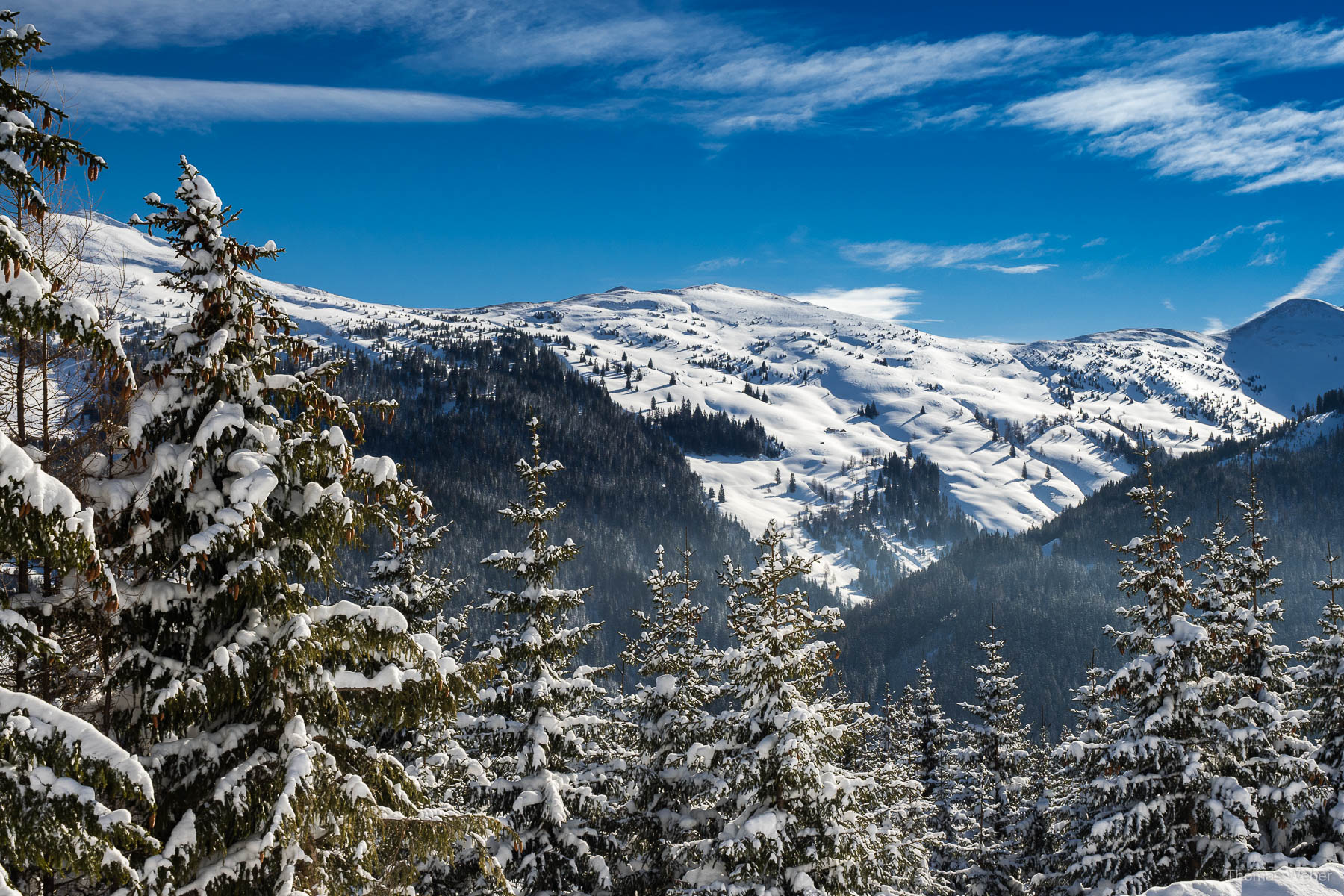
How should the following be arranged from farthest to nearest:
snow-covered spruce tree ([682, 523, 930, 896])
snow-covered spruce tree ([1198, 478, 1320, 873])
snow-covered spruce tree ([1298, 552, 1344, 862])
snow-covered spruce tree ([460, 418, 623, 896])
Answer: snow-covered spruce tree ([1298, 552, 1344, 862]), snow-covered spruce tree ([1198, 478, 1320, 873]), snow-covered spruce tree ([460, 418, 623, 896]), snow-covered spruce tree ([682, 523, 930, 896])

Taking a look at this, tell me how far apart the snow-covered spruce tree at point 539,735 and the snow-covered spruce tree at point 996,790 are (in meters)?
22.9

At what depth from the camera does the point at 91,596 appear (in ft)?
25.4

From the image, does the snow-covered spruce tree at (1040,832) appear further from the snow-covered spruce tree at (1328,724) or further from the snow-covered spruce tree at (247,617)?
the snow-covered spruce tree at (247,617)

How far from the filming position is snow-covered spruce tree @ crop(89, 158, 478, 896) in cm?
794

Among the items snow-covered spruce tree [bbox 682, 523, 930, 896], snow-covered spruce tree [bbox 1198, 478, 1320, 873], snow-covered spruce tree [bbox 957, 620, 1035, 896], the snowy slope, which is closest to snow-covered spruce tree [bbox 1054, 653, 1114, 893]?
snow-covered spruce tree [bbox 957, 620, 1035, 896]

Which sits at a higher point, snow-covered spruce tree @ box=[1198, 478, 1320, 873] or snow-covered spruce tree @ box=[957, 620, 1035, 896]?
snow-covered spruce tree @ box=[1198, 478, 1320, 873]

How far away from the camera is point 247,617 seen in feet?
28.1

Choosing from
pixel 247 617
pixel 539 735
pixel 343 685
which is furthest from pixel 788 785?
pixel 247 617

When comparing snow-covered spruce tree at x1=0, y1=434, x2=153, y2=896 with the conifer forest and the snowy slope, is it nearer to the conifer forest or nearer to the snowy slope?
the conifer forest

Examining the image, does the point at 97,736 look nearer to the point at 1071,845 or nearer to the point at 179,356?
the point at 179,356

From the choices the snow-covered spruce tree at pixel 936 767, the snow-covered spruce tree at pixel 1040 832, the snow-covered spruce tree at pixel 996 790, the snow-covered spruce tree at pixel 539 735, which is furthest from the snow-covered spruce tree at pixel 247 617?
the snow-covered spruce tree at pixel 936 767

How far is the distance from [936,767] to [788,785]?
32.9 metres

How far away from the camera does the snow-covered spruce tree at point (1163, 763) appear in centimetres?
1891

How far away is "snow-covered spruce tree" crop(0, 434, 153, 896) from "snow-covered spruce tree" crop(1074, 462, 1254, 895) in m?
19.8
